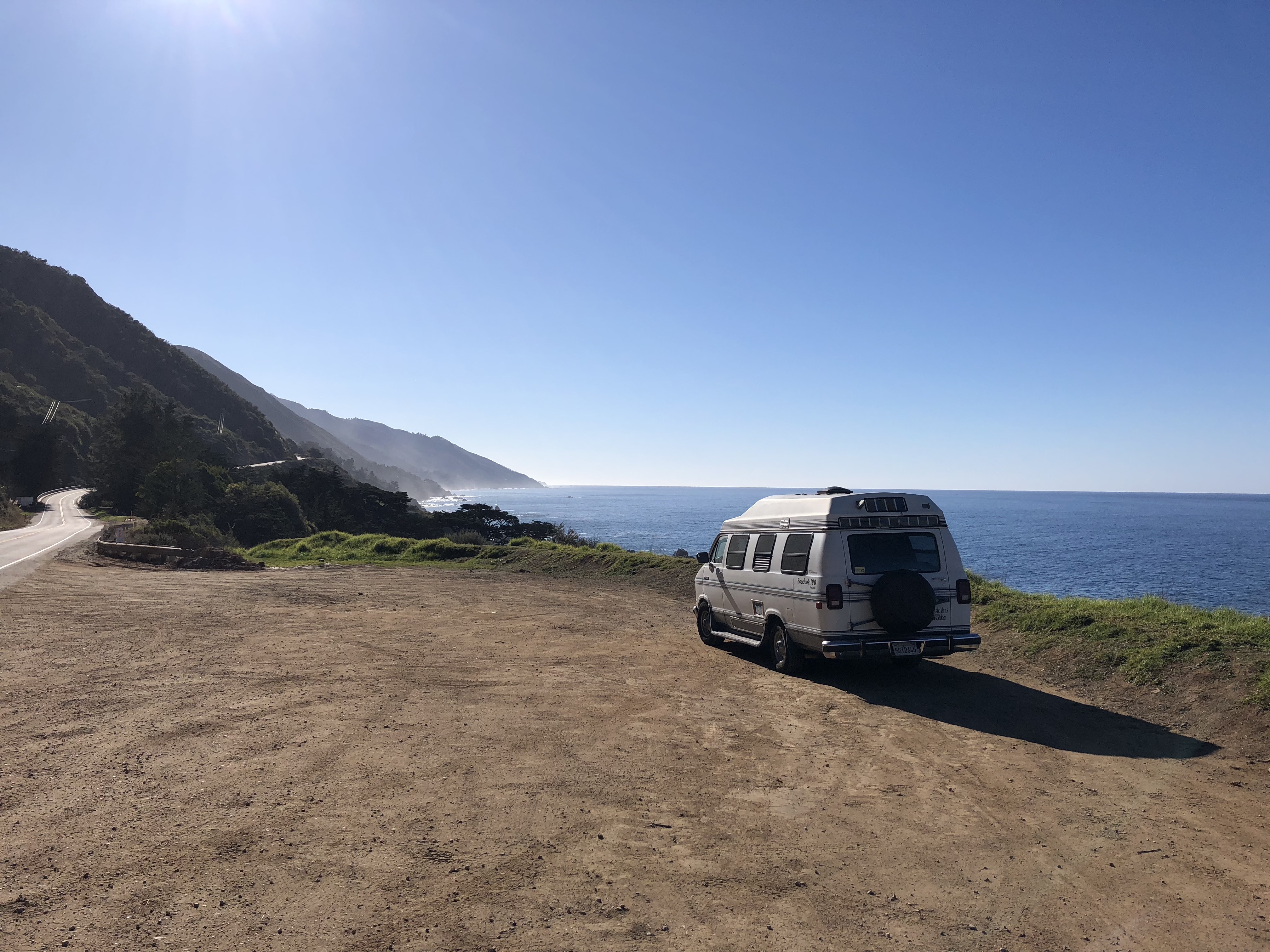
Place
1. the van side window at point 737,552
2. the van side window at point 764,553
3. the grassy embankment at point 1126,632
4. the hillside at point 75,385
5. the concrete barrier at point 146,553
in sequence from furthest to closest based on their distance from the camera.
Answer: the hillside at point 75,385 → the concrete barrier at point 146,553 → the van side window at point 737,552 → the van side window at point 764,553 → the grassy embankment at point 1126,632

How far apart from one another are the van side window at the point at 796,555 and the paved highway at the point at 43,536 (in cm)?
1848

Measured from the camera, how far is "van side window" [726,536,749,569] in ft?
40.1

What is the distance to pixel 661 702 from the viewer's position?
29.0 ft

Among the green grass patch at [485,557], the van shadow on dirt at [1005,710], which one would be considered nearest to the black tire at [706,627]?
the van shadow on dirt at [1005,710]

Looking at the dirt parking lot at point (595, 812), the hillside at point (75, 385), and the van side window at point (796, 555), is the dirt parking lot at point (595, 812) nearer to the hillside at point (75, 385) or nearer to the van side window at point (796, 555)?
the van side window at point (796, 555)

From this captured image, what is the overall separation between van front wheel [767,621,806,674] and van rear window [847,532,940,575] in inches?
64.0

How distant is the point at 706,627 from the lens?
13.5m

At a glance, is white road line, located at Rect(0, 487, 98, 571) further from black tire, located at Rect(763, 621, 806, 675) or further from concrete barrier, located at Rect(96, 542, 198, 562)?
black tire, located at Rect(763, 621, 806, 675)

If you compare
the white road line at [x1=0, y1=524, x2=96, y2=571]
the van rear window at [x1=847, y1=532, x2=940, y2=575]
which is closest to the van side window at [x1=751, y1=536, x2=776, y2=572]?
the van rear window at [x1=847, y1=532, x2=940, y2=575]

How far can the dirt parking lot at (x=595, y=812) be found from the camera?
12.8 feet

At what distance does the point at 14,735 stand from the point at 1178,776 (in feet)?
35.0

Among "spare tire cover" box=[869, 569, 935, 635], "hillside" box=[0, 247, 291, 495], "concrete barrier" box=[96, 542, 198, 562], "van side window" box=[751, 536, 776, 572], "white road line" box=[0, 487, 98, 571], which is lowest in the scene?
"white road line" box=[0, 487, 98, 571]

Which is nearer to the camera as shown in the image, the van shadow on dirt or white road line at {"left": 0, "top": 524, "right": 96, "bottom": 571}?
the van shadow on dirt

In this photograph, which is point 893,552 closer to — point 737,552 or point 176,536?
point 737,552
